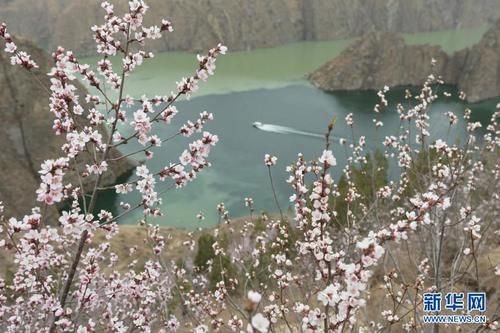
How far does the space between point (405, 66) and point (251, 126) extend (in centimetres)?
6955

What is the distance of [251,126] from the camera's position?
8381cm

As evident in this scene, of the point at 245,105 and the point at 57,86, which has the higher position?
the point at 57,86

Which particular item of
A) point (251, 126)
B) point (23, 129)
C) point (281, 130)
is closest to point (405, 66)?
point (281, 130)

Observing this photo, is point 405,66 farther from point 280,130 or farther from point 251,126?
point 251,126

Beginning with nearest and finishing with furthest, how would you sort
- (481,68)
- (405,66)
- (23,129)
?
1. (23,129)
2. (481,68)
3. (405,66)

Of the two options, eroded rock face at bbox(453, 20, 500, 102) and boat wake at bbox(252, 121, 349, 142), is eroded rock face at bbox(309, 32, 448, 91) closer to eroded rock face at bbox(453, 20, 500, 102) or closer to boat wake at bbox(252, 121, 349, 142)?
eroded rock face at bbox(453, 20, 500, 102)

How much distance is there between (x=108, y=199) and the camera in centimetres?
6112

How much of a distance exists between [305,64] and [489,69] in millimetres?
63505

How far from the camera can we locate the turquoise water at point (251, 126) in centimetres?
5747

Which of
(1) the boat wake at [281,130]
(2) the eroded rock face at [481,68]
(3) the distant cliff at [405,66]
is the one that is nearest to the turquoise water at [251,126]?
(1) the boat wake at [281,130]

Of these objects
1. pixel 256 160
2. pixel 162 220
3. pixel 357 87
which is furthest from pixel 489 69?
pixel 162 220

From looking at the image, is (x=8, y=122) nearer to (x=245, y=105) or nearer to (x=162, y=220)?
(x=162, y=220)

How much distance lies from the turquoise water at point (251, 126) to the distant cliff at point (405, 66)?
6.13 meters

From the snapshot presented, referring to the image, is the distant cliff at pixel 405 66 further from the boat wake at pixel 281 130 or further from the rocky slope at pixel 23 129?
the rocky slope at pixel 23 129
